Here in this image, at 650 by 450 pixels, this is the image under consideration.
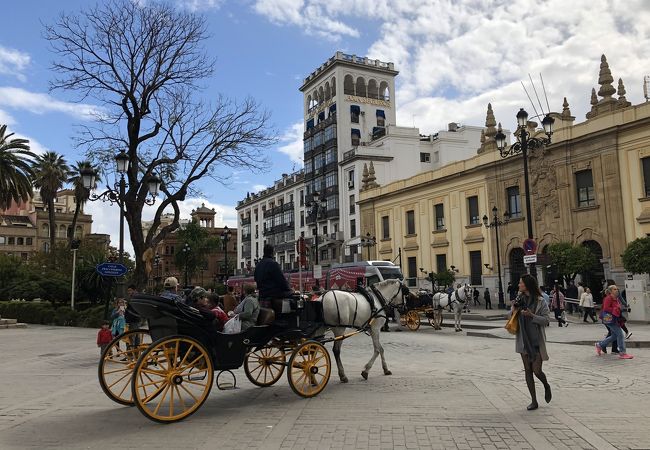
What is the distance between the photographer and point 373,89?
213 ft

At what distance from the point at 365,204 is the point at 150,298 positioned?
145ft

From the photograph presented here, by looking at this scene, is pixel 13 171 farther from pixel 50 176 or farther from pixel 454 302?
pixel 454 302

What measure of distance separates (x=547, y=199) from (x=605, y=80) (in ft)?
25.3

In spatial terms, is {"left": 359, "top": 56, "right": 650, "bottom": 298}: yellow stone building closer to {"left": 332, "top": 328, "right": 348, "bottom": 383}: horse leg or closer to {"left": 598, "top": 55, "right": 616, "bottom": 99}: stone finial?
{"left": 598, "top": 55, "right": 616, "bottom": 99}: stone finial

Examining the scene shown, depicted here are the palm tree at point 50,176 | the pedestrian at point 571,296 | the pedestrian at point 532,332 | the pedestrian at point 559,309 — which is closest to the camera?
the pedestrian at point 532,332

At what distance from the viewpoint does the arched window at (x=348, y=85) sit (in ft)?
206

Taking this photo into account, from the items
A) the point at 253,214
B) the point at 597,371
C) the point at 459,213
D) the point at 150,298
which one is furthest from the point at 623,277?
the point at 253,214

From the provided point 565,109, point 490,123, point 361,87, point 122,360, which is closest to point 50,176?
point 361,87

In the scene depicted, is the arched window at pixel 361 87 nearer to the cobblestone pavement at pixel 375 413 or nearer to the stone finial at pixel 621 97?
the stone finial at pixel 621 97

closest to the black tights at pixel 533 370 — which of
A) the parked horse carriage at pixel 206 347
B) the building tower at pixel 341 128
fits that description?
the parked horse carriage at pixel 206 347

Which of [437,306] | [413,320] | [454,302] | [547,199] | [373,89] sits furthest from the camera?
[373,89]

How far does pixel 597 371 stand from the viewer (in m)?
9.95

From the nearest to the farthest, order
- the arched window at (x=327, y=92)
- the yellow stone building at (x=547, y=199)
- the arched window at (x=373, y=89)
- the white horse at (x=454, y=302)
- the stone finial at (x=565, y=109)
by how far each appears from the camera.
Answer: the white horse at (x=454, y=302) → the yellow stone building at (x=547, y=199) → the stone finial at (x=565, y=109) → the arched window at (x=327, y=92) → the arched window at (x=373, y=89)

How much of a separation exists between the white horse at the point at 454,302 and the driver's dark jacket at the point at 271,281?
1251 centimetres
